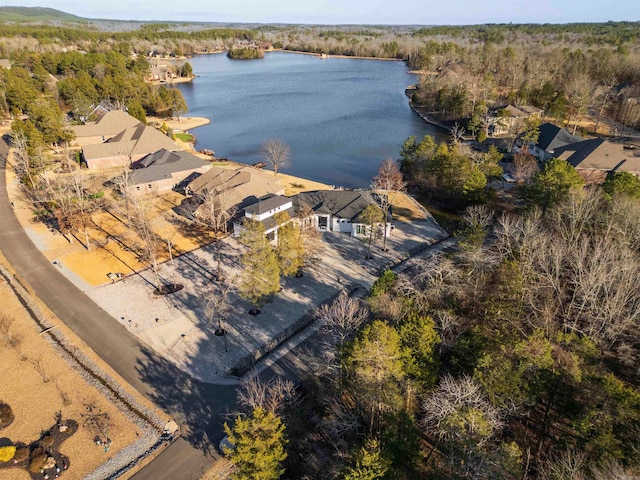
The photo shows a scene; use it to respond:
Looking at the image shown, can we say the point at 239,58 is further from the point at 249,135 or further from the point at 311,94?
the point at 249,135

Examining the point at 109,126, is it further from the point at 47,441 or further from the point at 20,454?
the point at 20,454

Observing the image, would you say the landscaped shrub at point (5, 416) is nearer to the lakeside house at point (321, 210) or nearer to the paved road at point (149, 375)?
the paved road at point (149, 375)

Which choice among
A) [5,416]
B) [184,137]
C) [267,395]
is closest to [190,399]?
[267,395]

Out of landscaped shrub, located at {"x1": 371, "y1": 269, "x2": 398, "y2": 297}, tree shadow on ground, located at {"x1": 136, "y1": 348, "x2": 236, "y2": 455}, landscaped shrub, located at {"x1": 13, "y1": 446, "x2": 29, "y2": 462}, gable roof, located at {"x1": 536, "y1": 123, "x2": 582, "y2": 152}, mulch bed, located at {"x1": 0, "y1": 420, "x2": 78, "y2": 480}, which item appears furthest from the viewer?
gable roof, located at {"x1": 536, "y1": 123, "x2": 582, "y2": 152}

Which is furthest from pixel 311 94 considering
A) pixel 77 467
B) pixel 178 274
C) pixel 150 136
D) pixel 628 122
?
pixel 77 467

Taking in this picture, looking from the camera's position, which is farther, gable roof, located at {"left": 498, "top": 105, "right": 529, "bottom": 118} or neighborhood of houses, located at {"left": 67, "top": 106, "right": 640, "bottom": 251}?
gable roof, located at {"left": 498, "top": 105, "right": 529, "bottom": 118}

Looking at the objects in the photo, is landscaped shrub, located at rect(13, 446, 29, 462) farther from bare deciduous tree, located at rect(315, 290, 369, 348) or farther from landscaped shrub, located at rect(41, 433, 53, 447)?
bare deciduous tree, located at rect(315, 290, 369, 348)

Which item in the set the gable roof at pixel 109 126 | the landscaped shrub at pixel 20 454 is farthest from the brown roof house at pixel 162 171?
the landscaped shrub at pixel 20 454

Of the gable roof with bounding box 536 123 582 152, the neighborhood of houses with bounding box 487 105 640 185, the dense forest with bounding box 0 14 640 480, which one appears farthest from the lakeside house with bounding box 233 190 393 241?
the gable roof with bounding box 536 123 582 152

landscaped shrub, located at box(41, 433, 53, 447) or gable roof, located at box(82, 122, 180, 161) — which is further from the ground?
gable roof, located at box(82, 122, 180, 161)
